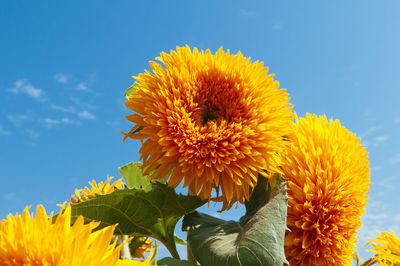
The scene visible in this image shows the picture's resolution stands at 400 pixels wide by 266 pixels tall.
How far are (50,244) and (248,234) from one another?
16.3 inches

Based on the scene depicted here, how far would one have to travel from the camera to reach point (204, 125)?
1.11 metres

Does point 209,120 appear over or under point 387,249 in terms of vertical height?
over

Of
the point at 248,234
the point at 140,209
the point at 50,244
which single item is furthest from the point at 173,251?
the point at 50,244

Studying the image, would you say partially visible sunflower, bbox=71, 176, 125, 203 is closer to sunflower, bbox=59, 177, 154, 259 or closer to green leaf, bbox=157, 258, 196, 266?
sunflower, bbox=59, 177, 154, 259

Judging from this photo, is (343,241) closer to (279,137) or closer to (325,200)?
(325,200)

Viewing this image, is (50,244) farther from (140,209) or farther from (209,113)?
(209,113)

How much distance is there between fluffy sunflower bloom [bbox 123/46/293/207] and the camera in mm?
1003

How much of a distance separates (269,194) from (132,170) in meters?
0.46

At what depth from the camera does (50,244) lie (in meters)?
0.68

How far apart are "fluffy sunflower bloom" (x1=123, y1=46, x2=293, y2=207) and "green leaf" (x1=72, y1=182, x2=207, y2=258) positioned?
0.14 feet

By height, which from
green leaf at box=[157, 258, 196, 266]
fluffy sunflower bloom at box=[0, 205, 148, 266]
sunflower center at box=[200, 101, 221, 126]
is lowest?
fluffy sunflower bloom at box=[0, 205, 148, 266]

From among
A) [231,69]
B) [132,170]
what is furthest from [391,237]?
[132,170]

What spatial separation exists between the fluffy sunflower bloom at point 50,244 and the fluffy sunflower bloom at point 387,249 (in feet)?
2.63

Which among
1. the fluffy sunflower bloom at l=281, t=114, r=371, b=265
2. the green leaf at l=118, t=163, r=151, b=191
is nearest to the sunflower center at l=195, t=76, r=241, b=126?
the fluffy sunflower bloom at l=281, t=114, r=371, b=265
